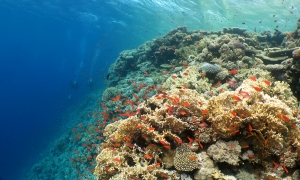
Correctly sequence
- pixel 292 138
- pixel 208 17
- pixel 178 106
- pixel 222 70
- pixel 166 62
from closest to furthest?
pixel 292 138 < pixel 178 106 < pixel 222 70 < pixel 166 62 < pixel 208 17

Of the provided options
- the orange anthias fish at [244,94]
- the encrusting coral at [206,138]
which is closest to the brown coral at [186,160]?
the encrusting coral at [206,138]

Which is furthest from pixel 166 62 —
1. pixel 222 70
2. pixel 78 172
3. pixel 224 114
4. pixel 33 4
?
pixel 33 4

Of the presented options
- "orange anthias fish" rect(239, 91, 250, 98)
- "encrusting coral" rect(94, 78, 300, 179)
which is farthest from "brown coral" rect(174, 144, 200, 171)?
"orange anthias fish" rect(239, 91, 250, 98)

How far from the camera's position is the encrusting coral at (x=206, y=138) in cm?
361

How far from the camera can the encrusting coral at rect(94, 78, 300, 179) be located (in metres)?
3.61

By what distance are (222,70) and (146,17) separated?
39491mm

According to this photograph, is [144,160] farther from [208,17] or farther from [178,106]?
[208,17]

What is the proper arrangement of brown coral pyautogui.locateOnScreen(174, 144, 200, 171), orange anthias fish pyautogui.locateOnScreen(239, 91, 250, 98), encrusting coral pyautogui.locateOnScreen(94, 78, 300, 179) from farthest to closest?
orange anthias fish pyautogui.locateOnScreen(239, 91, 250, 98) → brown coral pyautogui.locateOnScreen(174, 144, 200, 171) → encrusting coral pyautogui.locateOnScreen(94, 78, 300, 179)

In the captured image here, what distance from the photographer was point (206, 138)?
412cm

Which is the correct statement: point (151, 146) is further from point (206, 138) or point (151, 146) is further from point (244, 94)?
point (244, 94)

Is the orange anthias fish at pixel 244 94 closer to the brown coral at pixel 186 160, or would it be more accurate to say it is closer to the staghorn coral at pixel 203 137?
the staghorn coral at pixel 203 137

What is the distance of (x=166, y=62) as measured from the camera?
17.7 meters

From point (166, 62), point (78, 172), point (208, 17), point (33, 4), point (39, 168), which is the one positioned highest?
point (208, 17)

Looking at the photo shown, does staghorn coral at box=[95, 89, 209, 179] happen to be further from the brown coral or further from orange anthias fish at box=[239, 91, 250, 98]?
orange anthias fish at box=[239, 91, 250, 98]
